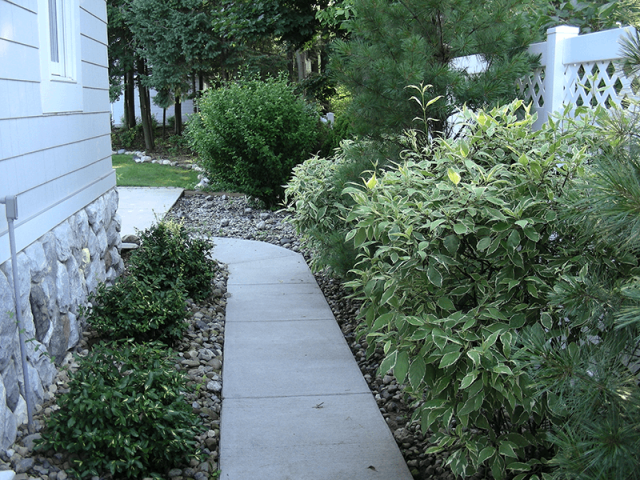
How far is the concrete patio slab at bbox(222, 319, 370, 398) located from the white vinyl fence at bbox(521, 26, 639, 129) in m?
1.98

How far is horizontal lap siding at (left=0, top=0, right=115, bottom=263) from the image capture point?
9.99 feet

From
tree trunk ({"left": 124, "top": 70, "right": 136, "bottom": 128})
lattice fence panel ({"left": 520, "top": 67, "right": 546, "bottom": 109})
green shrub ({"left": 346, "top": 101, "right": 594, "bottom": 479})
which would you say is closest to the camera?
green shrub ({"left": 346, "top": 101, "right": 594, "bottom": 479})

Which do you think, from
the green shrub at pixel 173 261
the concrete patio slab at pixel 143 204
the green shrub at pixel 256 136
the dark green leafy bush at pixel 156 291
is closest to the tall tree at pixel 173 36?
the concrete patio slab at pixel 143 204

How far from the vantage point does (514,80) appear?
4023mm

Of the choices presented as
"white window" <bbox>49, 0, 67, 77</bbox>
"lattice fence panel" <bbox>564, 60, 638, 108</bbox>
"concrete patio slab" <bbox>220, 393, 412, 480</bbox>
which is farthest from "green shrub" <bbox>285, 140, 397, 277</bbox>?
"white window" <bbox>49, 0, 67, 77</bbox>

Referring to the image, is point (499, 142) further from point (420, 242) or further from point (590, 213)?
point (590, 213)

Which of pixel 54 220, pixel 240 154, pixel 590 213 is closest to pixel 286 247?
pixel 240 154

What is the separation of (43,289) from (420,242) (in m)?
2.20

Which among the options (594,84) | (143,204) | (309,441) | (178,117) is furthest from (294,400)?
(178,117)

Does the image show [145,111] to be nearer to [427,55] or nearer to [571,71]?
[427,55]

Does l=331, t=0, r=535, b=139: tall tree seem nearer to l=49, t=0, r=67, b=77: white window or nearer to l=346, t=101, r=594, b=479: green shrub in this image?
l=346, t=101, r=594, b=479: green shrub

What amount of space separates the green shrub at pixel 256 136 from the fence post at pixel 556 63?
17.8 ft

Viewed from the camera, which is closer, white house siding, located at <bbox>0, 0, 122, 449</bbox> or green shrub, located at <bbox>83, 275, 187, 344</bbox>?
white house siding, located at <bbox>0, 0, 122, 449</bbox>

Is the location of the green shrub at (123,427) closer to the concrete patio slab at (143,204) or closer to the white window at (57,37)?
the white window at (57,37)
